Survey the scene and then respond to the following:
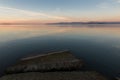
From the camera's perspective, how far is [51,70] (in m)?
30.5

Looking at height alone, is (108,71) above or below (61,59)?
below

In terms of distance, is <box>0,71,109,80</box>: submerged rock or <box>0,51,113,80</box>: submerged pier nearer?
<box>0,71,109,80</box>: submerged rock

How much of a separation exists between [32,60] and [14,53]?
14.3 meters

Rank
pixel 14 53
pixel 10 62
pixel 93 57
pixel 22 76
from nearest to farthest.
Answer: pixel 22 76 < pixel 10 62 < pixel 93 57 < pixel 14 53

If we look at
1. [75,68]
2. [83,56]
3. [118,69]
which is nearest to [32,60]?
[75,68]

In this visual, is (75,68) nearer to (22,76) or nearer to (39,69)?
(39,69)

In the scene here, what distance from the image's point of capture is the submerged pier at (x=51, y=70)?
25.7 metres

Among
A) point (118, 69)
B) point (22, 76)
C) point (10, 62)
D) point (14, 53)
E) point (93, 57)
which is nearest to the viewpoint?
point (22, 76)

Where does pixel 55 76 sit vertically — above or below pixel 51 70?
above

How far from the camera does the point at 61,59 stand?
33500mm

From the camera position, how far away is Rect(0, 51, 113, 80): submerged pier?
25.7 meters

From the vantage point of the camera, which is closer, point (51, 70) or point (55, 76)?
point (55, 76)

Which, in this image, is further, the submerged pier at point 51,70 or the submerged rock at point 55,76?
the submerged pier at point 51,70

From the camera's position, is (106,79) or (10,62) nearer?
(106,79)
